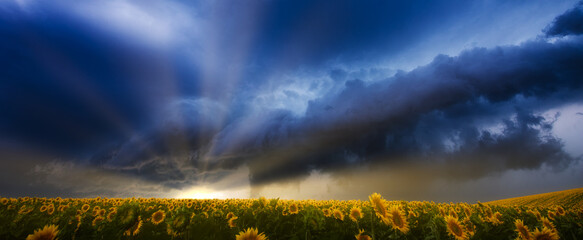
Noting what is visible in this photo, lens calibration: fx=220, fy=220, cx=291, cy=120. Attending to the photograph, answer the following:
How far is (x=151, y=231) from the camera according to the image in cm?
491

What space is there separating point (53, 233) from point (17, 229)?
3.84 metres

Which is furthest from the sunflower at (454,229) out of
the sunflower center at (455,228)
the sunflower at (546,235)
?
the sunflower at (546,235)

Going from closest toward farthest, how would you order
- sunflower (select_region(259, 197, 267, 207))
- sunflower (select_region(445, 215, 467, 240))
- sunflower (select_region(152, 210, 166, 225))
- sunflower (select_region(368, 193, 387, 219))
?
sunflower (select_region(368, 193, 387, 219)) → sunflower (select_region(445, 215, 467, 240)) → sunflower (select_region(259, 197, 267, 207)) → sunflower (select_region(152, 210, 166, 225))

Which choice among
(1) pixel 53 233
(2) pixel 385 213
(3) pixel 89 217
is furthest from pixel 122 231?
(3) pixel 89 217

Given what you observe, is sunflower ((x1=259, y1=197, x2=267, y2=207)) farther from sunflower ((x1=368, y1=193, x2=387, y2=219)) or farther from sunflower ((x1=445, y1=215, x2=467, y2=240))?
sunflower ((x1=445, y1=215, x2=467, y2=240))

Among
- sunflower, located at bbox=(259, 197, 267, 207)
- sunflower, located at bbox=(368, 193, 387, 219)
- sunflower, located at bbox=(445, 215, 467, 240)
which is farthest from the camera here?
sunflower, located at bbox=(259, 197, 267, 207)

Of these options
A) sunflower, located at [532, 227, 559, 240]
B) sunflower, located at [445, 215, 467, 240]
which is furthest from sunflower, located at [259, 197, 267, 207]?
sunflower, located at [532, 227, 559, 240]

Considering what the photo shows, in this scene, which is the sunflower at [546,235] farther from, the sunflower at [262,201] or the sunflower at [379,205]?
the sunflower at [262,201]

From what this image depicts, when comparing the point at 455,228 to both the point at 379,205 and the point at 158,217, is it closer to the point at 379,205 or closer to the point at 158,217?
the point at 379,205

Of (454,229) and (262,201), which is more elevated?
(262,201)

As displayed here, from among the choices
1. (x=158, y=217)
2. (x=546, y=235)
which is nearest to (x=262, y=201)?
(x=158, y=217)

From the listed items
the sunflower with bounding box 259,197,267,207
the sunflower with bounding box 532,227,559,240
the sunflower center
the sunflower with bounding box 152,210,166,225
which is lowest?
the sunflower with bounding box 532,227,559,240

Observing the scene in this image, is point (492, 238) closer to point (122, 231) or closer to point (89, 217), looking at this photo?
point (122, 231)

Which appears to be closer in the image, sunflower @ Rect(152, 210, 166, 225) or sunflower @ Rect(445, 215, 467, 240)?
sunflower @ Rect(445, 215, 467, 240)
